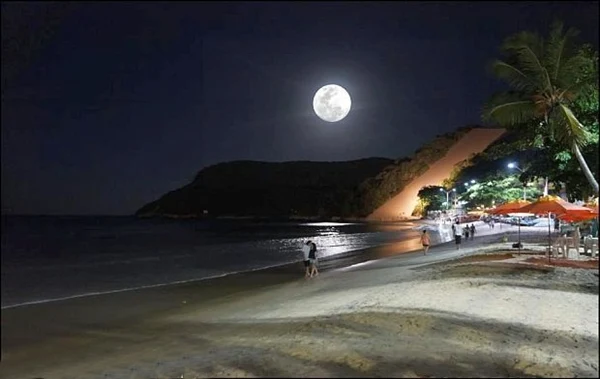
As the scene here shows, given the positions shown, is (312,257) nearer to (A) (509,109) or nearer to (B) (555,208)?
(B) (555,208)

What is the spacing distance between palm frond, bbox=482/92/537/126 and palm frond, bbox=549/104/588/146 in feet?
1.87

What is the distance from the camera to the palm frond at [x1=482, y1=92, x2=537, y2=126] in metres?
7.14

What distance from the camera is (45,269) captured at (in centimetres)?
4816

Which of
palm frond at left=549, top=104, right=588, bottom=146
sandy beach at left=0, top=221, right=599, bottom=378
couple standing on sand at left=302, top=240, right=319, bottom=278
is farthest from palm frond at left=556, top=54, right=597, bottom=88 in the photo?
couple standing on sand at left=302, top=240, right=319, bottom=278

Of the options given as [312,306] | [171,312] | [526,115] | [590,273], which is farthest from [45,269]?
[590,273]

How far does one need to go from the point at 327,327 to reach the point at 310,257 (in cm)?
1935

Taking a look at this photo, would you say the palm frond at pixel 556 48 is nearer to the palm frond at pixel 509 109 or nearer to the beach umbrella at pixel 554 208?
the palm frond at pixel 509 109

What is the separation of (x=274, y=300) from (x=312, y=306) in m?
4.18

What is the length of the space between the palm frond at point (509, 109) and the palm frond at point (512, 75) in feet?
0.85

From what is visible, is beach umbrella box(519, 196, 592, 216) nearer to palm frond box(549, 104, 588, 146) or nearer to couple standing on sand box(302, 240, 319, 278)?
palm frond box(549, 104, 588, 146)

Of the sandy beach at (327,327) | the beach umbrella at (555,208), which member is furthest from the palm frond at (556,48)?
the beach umbrella at (555,208)

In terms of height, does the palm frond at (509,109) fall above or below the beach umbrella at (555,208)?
above

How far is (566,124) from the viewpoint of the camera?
5941 millimetres

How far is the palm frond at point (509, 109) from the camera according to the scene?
23.4 ft
